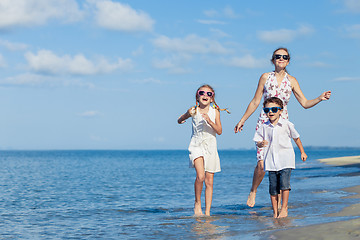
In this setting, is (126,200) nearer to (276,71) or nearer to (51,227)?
(51,227)

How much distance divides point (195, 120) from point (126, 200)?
17.3 ft

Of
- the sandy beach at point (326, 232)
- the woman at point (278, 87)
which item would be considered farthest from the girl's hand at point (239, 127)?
the sandy beach at point (326, 232)

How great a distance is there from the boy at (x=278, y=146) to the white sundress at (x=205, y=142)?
108cm

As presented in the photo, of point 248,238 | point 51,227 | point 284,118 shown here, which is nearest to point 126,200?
point 51,227

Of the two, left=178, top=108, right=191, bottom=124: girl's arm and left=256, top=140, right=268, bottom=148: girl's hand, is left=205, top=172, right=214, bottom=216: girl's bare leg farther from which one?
left=256, top=140, right=268, bottom=148: girl's hand

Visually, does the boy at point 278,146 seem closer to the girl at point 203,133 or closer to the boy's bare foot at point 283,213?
the boy's bare foot at point 283,213

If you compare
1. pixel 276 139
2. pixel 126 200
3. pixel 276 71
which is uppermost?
pixel 276 71

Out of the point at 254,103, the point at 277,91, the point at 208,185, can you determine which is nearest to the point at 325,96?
the point at 277,91

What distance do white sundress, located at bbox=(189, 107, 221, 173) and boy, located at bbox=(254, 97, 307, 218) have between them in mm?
1082

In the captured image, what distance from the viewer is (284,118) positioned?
274 inches

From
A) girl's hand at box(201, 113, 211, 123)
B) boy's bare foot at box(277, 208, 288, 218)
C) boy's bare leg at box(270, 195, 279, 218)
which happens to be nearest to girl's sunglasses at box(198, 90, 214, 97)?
girl's hand at box(201, 113, 211, 123)

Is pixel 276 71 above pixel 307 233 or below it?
A: above

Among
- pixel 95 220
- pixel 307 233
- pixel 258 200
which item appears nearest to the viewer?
pixel 307 233

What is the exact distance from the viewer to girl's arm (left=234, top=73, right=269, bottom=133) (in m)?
7.30
